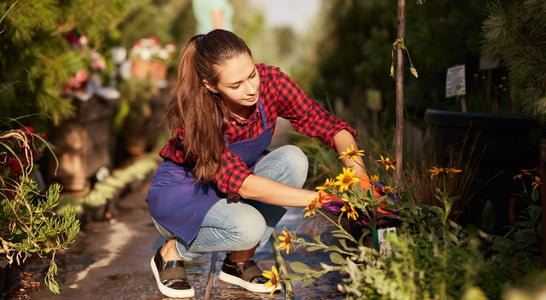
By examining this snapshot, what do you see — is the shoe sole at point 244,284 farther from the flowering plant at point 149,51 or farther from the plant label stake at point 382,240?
the flowering plant at point 149,51

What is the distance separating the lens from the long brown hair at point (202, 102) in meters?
2.79

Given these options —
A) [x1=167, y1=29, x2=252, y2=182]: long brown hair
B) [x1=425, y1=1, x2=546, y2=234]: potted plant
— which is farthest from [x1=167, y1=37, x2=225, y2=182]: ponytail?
[x1=425, y1=1, x2=546, y2=234]: potted plant

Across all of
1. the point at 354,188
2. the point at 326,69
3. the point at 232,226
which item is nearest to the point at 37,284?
the point at 232,226

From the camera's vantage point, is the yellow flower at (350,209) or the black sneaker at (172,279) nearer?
the yellow flower at (350,209)

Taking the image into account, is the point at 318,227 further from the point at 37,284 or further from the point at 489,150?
the point at 37,284

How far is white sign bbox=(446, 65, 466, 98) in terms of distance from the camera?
3805mm

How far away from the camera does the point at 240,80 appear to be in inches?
109

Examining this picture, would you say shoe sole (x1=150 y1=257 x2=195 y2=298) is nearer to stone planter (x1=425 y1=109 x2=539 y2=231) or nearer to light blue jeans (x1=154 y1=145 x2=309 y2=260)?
light blue jeans (x1=154 y1=145 x2=309 y2=260)

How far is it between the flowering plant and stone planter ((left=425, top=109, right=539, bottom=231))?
4877 mm

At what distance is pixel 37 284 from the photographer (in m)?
3.21

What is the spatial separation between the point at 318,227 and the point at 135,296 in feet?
3.89

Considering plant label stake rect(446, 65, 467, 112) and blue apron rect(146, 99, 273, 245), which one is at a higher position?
plant label stake rect(446, 65, 467, 112)

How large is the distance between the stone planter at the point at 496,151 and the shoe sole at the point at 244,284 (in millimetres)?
1116

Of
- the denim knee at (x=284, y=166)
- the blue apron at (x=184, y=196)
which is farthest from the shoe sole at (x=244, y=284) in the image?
the denim knee at (x=284, y=166)
